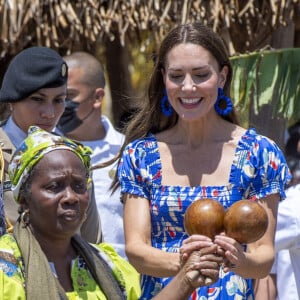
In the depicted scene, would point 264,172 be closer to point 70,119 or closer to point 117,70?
point 70,119

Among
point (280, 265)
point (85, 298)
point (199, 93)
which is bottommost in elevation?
point (280, 265)

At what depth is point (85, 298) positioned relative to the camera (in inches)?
144

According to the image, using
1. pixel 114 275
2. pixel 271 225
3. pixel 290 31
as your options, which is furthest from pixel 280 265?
pixel 290 31

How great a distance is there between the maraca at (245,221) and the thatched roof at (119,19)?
4001 mm

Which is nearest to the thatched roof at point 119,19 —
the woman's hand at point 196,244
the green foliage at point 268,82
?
the green foliage at point 268,82

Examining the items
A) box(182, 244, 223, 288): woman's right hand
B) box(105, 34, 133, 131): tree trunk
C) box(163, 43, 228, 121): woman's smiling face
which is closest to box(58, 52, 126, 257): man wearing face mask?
box(105, 34, 133, 131): tree trunk

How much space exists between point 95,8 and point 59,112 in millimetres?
2547

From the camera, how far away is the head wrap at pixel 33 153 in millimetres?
3814

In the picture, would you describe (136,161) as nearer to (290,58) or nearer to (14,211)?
(14,211)

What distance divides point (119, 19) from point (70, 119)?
3.57 ft

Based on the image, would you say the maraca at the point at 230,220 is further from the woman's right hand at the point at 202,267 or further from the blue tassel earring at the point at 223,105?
the blue tassel earring at the point at 223,105

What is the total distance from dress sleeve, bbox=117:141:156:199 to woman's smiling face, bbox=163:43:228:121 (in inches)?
9.2

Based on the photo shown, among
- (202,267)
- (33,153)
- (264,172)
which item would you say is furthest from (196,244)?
(264,172)

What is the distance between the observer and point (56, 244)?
12.3 ft
